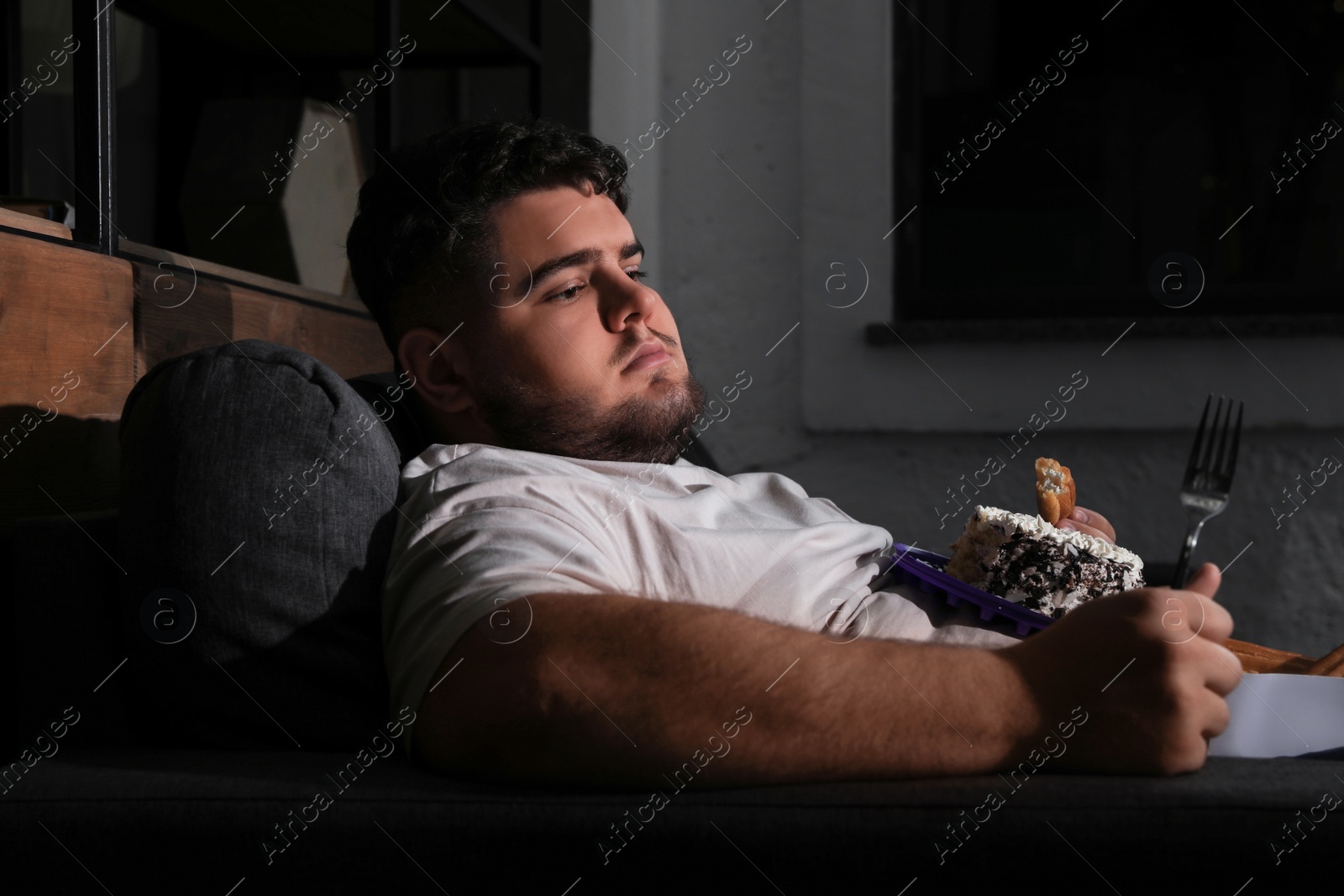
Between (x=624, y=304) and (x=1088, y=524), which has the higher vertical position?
(x=624, y=304)

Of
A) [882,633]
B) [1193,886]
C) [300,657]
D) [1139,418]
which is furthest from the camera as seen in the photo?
[1139,418]

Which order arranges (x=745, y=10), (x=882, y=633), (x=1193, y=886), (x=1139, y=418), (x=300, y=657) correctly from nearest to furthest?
(x=1193, y=886), (x=300, y=657), (x=882, y=633), (x=1139, y=418), (x=745, y=10)

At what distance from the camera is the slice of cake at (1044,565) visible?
1088 millimetres

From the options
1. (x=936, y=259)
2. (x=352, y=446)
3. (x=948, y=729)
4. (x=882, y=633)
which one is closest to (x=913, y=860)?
(x=948, y=729)

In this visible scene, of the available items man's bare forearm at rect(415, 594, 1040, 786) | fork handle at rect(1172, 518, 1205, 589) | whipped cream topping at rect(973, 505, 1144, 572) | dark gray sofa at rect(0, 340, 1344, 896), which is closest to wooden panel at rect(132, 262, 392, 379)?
dark gray sofa at rect(0, 340, 1344, 896)

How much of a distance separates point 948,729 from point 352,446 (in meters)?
0.51

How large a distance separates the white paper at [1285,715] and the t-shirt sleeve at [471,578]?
0.46 metres

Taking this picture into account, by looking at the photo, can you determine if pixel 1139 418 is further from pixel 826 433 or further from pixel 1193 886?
pixel 1193 886

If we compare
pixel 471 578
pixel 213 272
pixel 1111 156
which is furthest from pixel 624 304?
pixel 1111 156

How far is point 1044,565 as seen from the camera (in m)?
1.10

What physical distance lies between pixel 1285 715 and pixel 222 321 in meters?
1.23

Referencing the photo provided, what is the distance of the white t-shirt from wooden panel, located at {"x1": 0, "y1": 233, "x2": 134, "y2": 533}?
365mm

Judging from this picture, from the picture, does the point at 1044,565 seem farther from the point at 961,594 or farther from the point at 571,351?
the point at 571,351

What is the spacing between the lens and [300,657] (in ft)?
2.74
